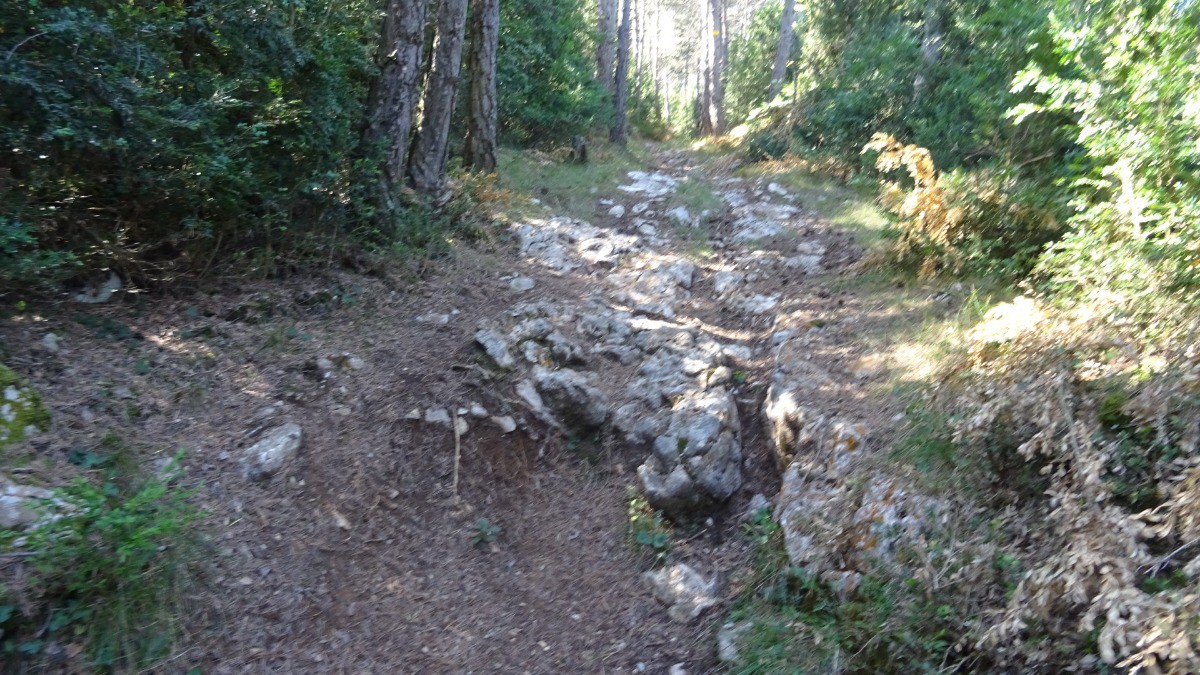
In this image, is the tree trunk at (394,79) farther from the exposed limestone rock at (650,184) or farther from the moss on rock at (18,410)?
the exposed limestone rock at (650,184)

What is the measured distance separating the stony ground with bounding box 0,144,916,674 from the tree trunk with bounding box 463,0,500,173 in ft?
10.6

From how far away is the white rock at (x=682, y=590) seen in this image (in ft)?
15.7

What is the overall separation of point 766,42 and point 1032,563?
2224cm

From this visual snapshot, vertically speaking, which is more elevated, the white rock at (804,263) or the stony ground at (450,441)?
the white rock at (804,263)

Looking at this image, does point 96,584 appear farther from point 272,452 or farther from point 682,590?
point 682,590

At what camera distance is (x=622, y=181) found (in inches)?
519

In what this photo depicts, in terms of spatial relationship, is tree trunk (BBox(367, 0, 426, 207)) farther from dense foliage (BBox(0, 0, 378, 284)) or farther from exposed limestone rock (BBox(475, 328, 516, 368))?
exposed limestone rock (BBox(475, 328, 516, 368))

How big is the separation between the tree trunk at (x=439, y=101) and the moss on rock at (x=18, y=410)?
4.86m

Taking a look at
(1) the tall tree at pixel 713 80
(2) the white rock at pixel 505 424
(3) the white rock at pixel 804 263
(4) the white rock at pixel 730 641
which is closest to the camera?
(4) the white rock at pixel 730 641

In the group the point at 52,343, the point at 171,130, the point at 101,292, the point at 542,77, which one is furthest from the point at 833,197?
the point at 52,343

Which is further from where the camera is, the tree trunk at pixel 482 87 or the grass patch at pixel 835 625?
the tree trunk at pixel 482 87

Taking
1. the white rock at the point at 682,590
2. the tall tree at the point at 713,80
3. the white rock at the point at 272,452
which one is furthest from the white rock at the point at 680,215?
the tall tree at the point at 713,80

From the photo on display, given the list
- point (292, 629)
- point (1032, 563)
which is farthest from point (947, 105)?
point (292, 629)

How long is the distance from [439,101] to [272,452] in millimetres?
5001
